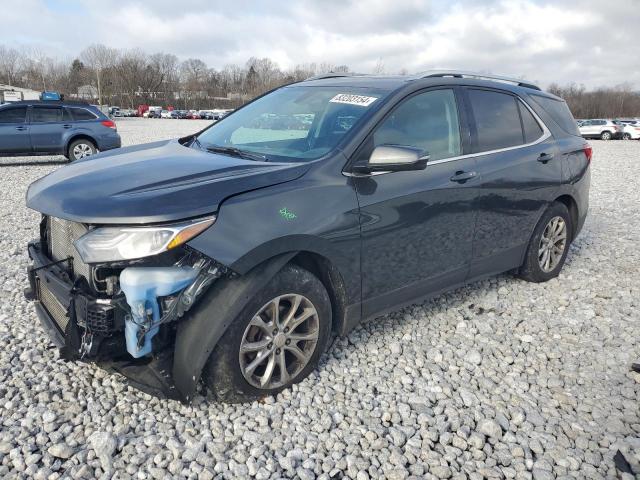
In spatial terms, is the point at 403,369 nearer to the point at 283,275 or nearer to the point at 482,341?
the point at 482,341

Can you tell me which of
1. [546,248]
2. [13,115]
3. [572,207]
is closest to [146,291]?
[546,248]

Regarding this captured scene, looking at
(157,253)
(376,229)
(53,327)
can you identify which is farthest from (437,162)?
(53,327)

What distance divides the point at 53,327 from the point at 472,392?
250 centimetres

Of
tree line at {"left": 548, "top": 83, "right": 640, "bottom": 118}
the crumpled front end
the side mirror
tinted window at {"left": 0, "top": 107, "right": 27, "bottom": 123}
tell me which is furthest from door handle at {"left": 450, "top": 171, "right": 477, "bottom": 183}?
tree line at {"left": 548, "top": 83, "right": 640, "bottom": 118}

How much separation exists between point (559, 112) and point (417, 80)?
6.88ft

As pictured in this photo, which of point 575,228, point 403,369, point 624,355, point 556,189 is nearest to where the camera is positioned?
point 403,369

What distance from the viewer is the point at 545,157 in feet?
14.7

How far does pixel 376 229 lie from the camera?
10.3ft

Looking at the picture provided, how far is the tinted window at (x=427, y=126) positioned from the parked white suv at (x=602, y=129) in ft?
117

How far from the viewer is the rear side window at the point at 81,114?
1337 cm

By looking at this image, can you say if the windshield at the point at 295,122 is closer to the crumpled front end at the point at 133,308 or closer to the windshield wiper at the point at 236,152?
the windshield wiper at the point at 236,152

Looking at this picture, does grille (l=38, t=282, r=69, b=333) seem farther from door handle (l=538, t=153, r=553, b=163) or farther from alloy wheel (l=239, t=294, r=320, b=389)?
door handle (l=538, t=153, r=553, b=163)

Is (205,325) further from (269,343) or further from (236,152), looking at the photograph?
(236,152)

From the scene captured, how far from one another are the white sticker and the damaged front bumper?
1.56m
